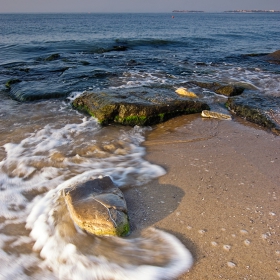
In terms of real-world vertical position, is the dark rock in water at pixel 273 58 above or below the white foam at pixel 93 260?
above

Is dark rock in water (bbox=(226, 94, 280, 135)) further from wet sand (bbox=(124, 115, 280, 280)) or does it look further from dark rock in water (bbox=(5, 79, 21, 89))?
dark rock in water (bbox=(5, 79, 21, 89))

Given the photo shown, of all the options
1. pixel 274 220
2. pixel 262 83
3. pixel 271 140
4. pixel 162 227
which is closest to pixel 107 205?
pixel 162 227

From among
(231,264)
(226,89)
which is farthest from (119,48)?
(231,264)

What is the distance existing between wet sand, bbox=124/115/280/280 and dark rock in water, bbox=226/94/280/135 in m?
0.38

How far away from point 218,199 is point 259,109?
11.3 feet

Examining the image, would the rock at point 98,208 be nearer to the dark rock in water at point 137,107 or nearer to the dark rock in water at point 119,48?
the dark rock in water at point 137,107

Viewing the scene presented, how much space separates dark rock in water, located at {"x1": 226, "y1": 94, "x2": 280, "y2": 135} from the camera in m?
5.45

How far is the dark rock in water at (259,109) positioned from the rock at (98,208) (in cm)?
344

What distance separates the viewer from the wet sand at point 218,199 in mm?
2500

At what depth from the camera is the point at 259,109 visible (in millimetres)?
6027

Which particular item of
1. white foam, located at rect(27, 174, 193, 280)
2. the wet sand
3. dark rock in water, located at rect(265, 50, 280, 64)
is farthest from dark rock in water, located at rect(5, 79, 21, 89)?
dark rock in water, located at rect(265, 50, 280, 64)

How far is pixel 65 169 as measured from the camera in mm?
4039

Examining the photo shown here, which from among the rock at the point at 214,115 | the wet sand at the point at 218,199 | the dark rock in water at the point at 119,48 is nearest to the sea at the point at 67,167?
the wet sand at the point at 218,199

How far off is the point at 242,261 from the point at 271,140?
2.86 metres
